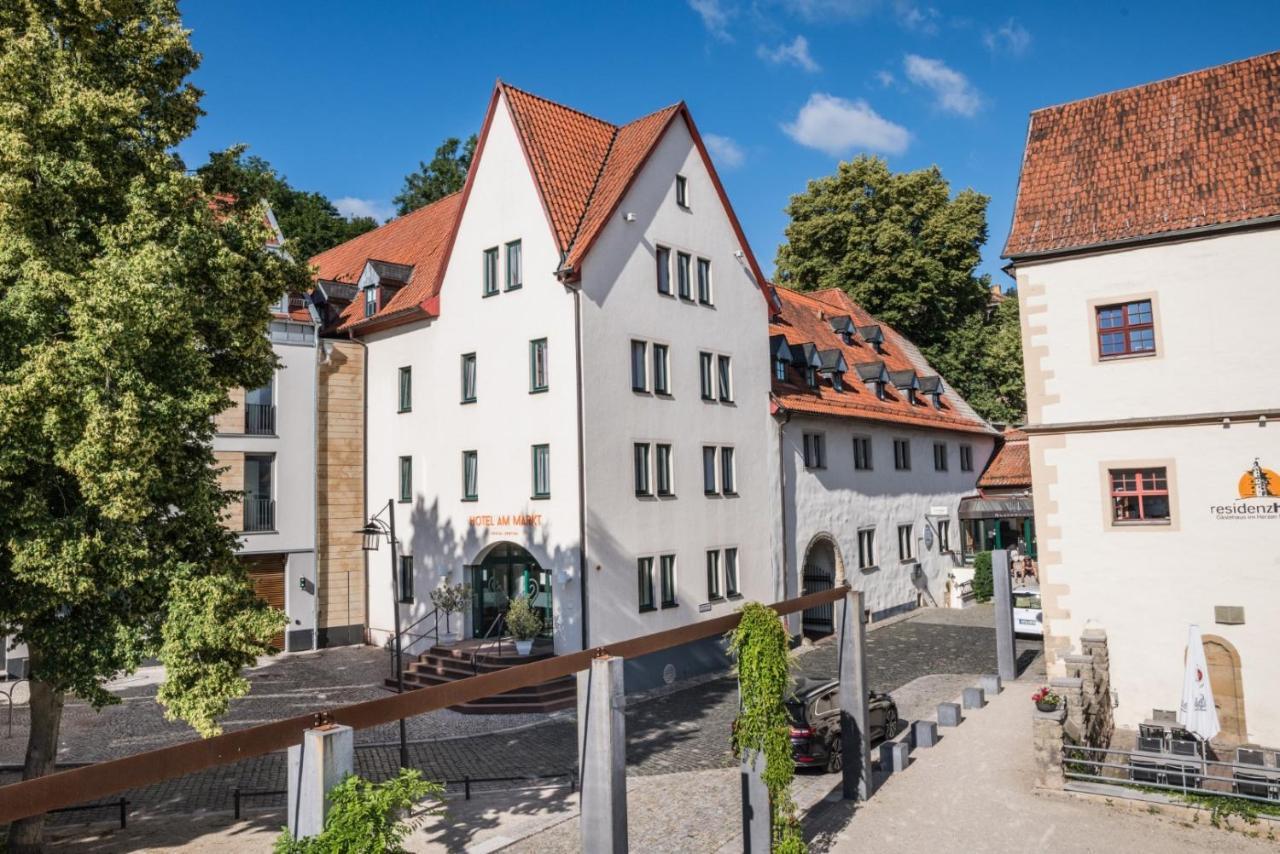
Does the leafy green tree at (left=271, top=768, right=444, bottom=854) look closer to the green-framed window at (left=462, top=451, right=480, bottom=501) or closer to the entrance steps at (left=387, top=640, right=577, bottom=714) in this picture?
the entrance steps at (left=387, top=640, right=577, bottom=714)

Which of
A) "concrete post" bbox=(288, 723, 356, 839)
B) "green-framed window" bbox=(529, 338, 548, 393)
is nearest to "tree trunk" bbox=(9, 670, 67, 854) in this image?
"concrete post" bbox=(288, 723, 356, 839)

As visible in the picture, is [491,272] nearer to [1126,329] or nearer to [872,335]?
[1126,329]

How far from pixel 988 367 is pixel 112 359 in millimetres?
40293

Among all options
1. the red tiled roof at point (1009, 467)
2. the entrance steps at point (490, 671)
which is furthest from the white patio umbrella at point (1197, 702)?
the red tiled roof at point (1009, 467)

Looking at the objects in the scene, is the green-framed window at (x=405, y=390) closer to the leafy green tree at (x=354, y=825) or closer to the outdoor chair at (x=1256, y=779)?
the leafy green tree at (x=354, y=825)

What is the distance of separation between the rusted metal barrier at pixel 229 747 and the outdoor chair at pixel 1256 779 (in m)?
10.2

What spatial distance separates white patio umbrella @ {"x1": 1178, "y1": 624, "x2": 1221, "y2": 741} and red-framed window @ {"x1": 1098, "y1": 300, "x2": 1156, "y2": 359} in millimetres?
6130

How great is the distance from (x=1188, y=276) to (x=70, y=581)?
63.5 ft

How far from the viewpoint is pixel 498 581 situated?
2448 cm

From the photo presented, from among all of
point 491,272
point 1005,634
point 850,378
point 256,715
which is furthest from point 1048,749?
point 850,378

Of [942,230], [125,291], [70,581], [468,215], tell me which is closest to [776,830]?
[70,581]

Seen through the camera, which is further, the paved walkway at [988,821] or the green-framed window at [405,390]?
the green-framed window at [405,390]

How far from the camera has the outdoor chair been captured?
12.8m

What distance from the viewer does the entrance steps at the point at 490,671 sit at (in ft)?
68.4
